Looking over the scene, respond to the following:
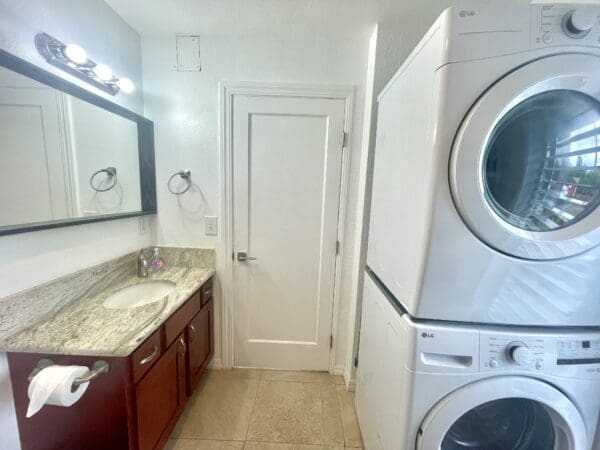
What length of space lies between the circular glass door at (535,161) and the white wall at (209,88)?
1002 mm

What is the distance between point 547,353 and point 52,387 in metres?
1.62

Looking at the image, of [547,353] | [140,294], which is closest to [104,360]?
[140,294]

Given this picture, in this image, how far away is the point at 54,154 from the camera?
1.13 metres

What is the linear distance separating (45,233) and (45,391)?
0.65 m

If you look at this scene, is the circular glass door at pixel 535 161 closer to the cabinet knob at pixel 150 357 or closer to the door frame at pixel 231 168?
the door frame at pixel 231 168

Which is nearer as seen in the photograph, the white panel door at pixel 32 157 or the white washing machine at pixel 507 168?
the white washing machine at pixel 507 168

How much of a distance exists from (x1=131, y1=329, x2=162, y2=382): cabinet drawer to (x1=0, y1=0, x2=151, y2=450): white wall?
48cm

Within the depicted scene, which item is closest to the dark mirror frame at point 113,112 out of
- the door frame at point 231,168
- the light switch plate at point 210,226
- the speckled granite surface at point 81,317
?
the speckled granite surface at point 81,317

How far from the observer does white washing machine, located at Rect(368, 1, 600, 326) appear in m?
0.69

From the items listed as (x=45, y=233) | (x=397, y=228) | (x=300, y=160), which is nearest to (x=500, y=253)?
(x=397, y=228)

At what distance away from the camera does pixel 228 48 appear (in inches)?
66.6

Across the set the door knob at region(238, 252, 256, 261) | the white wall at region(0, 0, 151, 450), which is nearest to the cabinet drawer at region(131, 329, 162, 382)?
the white wall at region(0, 0, 151, 450)

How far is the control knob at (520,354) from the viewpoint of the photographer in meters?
0.80

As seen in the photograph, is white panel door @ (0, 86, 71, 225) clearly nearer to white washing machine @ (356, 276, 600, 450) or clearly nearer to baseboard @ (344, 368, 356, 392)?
white washing machine @ (356, 276, 600, 450)
